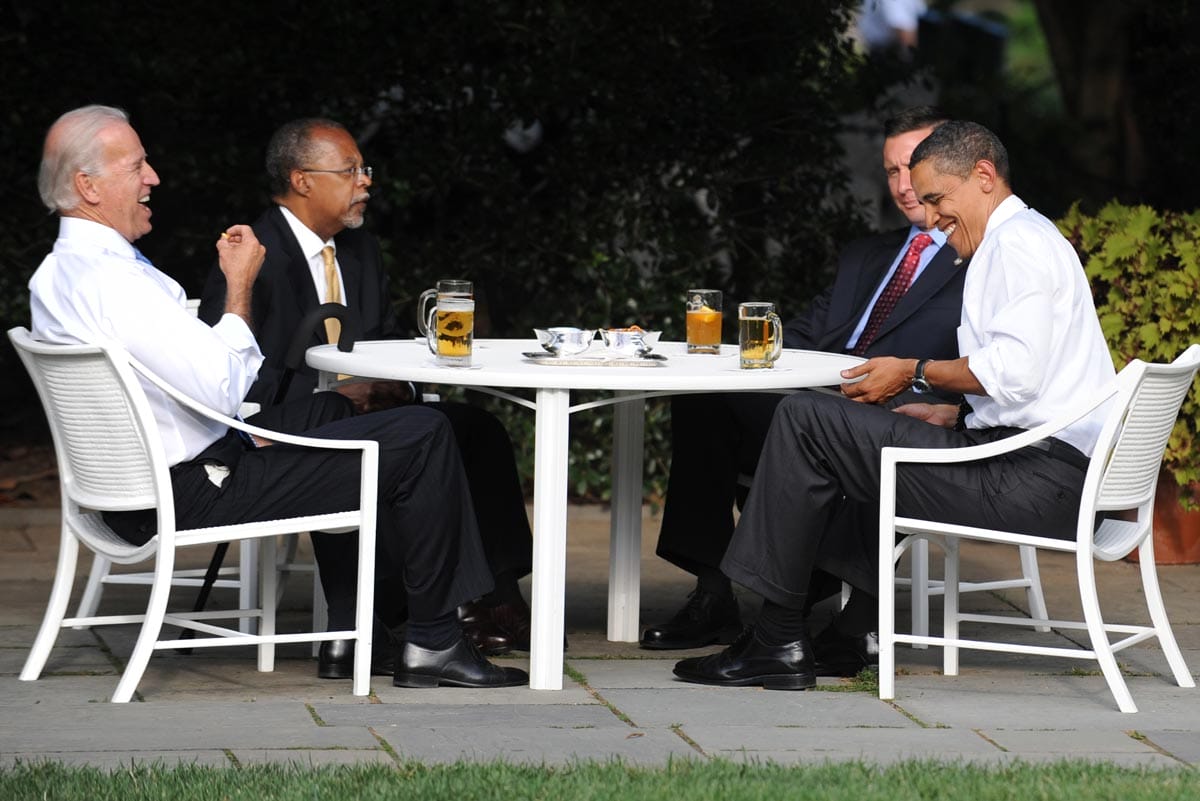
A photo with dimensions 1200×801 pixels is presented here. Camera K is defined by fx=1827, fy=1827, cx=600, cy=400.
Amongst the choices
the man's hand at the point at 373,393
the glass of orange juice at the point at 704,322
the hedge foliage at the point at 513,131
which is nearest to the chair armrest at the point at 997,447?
the glass of orange juice at the point at 704,322

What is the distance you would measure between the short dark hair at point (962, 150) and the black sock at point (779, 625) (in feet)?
3.72

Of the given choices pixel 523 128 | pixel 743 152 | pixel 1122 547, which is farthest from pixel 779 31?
→ pixel 1122 547

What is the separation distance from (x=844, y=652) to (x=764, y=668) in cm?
32

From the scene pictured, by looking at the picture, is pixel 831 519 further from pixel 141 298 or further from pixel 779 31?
pixel 779 31

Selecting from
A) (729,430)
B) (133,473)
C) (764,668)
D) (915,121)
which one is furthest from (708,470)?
(133,473)

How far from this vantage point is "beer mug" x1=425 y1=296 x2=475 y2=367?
4414 mm

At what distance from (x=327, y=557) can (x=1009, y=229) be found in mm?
1853

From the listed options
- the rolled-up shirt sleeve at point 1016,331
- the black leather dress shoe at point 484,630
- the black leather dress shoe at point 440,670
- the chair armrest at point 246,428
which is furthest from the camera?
the black leather dress shoe at point 484,630

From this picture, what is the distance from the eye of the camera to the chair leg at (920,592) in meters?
4.96

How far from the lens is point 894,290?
545 cm

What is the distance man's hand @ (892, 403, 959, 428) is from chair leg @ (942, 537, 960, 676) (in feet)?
1.04

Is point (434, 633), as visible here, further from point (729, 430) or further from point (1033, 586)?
point (1033, 586)

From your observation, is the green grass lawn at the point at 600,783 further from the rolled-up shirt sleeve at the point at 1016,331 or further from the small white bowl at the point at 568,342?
the small white bowl at the point at 568,342

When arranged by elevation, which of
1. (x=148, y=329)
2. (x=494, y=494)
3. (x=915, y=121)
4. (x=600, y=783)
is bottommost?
(x=600, y=783)
